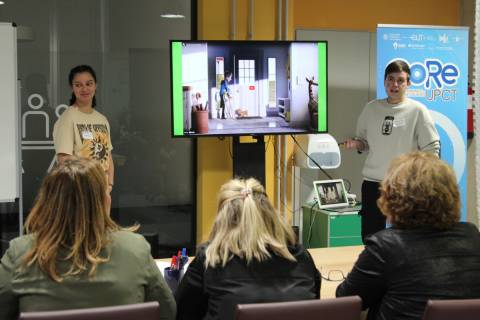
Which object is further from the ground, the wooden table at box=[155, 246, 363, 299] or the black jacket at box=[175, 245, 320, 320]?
the black jacket at box=[175, 245, 320, 320]

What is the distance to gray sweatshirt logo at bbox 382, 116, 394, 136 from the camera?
13.3 feet

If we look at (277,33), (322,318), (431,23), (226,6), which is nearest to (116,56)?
(226,6)

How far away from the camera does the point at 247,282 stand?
6.44 ft

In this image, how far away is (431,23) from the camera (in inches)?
241

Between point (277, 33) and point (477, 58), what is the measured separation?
3025mm

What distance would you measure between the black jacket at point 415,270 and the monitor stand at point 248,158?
8.30ft

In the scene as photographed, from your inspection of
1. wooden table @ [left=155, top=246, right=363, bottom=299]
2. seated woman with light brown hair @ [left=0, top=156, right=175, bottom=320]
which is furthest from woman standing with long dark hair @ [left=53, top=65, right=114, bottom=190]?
seated woman with light brown hair @ [left=0, top=156, right=175, bottom=320]

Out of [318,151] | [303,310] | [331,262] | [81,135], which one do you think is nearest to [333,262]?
[331,262]

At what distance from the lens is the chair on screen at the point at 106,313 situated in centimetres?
168

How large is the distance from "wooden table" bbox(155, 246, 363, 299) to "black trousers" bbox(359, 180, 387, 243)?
0.74 m

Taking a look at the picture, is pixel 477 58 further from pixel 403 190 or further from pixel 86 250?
pixel 86 250

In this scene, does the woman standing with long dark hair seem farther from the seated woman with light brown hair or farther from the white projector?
the seated woman with light brown hair

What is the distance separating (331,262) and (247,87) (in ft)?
5.88

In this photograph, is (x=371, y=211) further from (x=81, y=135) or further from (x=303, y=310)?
(x=303, y=310)
